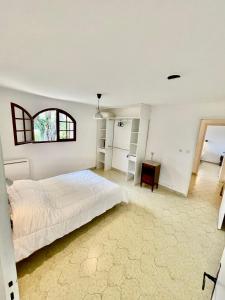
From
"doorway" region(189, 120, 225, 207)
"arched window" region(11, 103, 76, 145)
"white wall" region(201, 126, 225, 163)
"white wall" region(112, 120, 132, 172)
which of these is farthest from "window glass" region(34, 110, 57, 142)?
"white wall" region(201, 126, 225, 163)

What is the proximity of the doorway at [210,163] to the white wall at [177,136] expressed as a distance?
756mm

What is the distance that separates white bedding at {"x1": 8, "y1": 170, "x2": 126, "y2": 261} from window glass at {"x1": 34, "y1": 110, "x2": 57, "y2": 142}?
4.64ft

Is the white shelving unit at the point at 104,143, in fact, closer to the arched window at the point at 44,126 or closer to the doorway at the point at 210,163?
the arched window at the point at 44,126

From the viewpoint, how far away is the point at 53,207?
1948mm

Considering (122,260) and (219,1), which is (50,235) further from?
(219,1)

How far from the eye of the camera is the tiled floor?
1469mm

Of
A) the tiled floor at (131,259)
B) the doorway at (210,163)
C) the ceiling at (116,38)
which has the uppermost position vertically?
the ceiling at (116,38)

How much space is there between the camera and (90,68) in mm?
1500

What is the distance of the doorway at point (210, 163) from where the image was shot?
153 inches

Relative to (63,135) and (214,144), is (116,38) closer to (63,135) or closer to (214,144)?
(63,135)

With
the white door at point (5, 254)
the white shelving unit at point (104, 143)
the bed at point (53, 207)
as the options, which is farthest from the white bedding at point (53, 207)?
the white shelving unit at point (104, 143)

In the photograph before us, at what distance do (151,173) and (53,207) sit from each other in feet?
8.30

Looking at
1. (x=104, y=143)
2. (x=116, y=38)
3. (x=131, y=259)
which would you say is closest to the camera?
(x=116, y=38)

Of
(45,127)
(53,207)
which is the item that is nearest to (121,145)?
(45,127)
